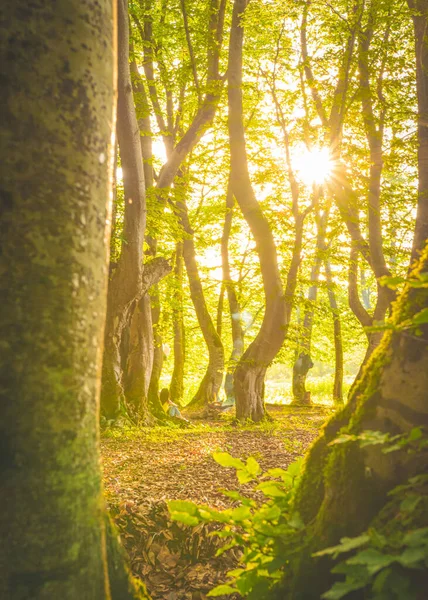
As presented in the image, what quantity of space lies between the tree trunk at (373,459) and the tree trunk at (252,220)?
281 inches

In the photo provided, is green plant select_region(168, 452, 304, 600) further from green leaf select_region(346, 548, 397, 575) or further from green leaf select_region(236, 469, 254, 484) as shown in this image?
green leaf select_region(346, 548, 397, 575)

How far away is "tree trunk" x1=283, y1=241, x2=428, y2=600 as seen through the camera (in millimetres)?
1611

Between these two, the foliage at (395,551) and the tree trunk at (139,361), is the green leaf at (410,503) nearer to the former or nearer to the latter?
the foliage at (395,551)

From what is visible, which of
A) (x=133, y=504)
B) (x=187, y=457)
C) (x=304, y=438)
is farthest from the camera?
(x=304, y=438)

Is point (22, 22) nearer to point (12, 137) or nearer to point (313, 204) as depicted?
point (12, 137)

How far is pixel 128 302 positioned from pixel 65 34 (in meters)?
7.56

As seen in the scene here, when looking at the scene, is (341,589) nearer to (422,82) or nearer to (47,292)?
(47,292)

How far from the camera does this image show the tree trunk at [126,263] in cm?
805

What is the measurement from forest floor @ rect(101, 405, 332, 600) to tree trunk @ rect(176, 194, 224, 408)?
5.40 metres

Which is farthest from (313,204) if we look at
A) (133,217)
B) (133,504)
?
(133,504)

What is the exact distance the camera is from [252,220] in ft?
29.1

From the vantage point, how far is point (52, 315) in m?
1.37

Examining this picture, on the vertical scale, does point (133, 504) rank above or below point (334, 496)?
below

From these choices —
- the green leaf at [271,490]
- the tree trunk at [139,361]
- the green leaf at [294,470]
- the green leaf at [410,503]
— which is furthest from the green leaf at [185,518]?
the tree trunk at [139,361]
